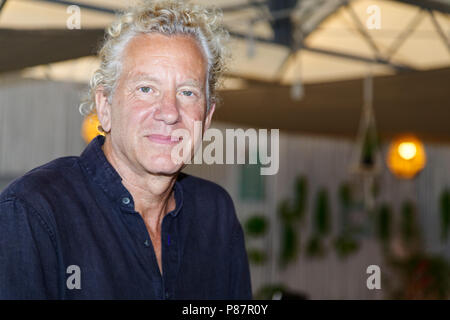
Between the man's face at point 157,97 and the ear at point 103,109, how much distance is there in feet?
0.24

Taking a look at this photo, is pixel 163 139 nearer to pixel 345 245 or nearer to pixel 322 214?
pixel 322 214

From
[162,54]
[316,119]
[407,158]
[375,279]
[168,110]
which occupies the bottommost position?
[375,279]

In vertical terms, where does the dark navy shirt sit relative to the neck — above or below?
below

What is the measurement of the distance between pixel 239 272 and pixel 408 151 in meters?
3.77

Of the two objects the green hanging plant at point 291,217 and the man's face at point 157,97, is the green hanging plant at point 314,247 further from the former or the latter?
the man's face at point 157,97

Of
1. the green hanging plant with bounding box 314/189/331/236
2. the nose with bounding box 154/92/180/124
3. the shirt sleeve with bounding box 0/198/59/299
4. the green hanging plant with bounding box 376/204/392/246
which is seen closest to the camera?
the shirt sleeve with bounding box 0/198/59/299

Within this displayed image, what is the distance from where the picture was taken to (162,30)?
3.45ft

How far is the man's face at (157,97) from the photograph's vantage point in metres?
1.03

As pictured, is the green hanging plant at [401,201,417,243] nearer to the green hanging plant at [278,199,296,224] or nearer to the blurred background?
the blurred background

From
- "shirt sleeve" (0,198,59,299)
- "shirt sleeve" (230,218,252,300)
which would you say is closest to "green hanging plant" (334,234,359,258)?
"shirt sleeve" (230,218,252,300)

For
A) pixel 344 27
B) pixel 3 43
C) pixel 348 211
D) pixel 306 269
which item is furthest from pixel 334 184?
pixel 3 43

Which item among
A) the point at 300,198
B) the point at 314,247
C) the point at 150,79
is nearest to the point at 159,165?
the point at 150,79

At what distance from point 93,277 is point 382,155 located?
7444 millimetres

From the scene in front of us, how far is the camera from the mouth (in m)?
1.03
